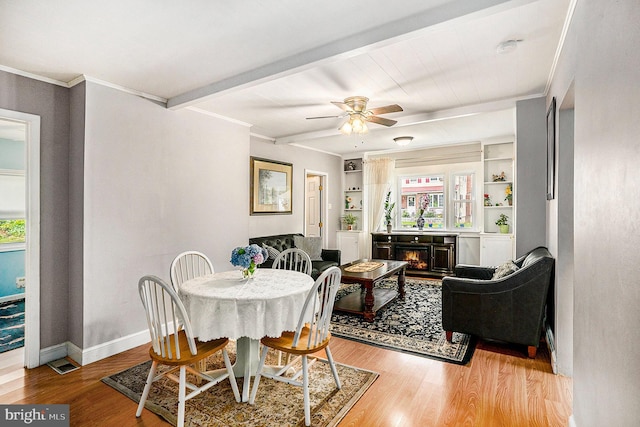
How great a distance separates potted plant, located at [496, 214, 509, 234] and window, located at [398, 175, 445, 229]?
3.51 ft

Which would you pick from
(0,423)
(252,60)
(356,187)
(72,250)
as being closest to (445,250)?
(356,187)

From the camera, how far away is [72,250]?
10.1 ft

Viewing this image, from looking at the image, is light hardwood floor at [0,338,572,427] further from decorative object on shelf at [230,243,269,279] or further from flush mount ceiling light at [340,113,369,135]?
flush mount ceiling light at [340,113,369,135]

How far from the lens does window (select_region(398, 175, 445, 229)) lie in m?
6.86

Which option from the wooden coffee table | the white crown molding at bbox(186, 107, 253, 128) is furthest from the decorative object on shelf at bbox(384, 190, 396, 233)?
the white crown molding at bbox(186, 107, 253, 128)

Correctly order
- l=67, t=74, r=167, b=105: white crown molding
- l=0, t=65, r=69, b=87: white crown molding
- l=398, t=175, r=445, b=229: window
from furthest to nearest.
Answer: l=398, t=175, r=445, b=229: window → l=67, t=74, r=167, b=105: white crown molding → l=0, t=65, r=69, b=87: white crown molding

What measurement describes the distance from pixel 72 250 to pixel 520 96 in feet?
15.8

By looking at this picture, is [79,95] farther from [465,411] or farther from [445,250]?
[445,250]

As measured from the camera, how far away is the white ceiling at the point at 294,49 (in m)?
1.99

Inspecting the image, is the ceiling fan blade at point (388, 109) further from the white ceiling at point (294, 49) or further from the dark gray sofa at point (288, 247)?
the dark gray sofa at point (288, 247)

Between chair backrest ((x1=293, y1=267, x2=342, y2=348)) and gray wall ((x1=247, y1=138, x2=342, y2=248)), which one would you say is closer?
chair backrest ((x1=293, y1=267, x2=342, y2=348))

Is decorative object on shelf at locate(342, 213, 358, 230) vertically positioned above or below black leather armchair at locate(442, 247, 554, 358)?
above

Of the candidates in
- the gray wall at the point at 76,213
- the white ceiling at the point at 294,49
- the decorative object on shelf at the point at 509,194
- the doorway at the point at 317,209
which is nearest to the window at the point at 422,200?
the decorative object on shelf at the point at 509,194

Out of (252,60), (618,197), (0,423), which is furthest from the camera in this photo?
(252,60)
